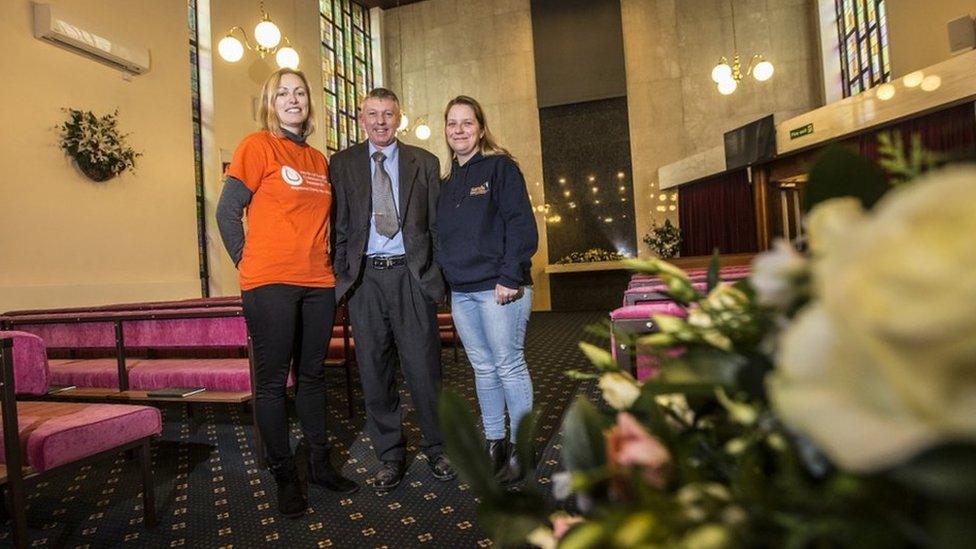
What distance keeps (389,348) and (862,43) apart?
9643 mm

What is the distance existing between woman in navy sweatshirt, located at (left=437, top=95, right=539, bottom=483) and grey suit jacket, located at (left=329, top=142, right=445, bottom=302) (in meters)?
0.07

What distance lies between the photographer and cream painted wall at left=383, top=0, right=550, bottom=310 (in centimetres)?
1191

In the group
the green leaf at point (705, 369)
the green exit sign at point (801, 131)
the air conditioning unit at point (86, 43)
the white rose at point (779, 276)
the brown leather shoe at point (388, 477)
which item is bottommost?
the brown leather shoe at point (388, 477)

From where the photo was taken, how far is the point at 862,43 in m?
8.81

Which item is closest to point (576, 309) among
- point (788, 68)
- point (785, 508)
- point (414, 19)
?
point (788, 68)

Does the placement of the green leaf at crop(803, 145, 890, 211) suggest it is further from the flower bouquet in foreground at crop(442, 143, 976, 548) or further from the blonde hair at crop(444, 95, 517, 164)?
the blonde hair at crop(444, 95, 517, 164)

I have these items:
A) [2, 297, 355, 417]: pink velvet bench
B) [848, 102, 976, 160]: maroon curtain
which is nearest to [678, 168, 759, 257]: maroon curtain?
[848, 102, 976, 160]: maroon curtain

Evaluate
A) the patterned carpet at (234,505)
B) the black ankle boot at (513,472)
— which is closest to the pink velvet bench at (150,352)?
the patterned carpet at (234,505)

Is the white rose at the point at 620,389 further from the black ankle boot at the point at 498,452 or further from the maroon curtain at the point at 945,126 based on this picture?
the maroon curtain at the point at 945,126

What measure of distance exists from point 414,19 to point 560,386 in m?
10.9

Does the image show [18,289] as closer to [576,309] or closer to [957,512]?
[957,512]

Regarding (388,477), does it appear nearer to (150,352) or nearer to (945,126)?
(150,352)

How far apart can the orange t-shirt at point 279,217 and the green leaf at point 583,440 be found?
186 cm

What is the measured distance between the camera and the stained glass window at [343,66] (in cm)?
1084
